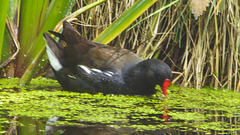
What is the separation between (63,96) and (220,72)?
5.88 ft

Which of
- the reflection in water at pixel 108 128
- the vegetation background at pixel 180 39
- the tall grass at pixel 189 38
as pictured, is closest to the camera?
the reflection in water at pixel 108 128

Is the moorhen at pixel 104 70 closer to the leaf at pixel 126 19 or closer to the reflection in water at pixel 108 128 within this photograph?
the leaf at pixel 126 19

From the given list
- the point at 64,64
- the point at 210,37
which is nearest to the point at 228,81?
the point at 210,37

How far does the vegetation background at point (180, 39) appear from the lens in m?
4.14

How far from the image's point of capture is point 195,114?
10.2 ft

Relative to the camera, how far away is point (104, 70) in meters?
3.60

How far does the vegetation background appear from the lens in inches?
163

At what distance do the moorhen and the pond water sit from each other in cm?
8

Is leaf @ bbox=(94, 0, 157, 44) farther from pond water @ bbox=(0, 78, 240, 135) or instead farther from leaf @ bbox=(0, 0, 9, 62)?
leaf @ bbox=(0, 0, 9, 62)

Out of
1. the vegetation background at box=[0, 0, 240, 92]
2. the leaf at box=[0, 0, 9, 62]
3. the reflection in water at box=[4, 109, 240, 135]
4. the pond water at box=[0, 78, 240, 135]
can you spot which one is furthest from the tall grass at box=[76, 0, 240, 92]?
the reflection in water at box=[4, 109, 240, 135]

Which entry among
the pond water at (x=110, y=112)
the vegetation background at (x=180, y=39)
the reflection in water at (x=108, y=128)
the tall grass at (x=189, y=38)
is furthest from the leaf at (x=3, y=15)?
the reflection in water at (x=108, y=128)

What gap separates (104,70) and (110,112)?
0.71 metres

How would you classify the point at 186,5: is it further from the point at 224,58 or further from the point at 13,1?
the point at 13,1

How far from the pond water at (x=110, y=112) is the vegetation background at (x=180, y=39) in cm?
30
